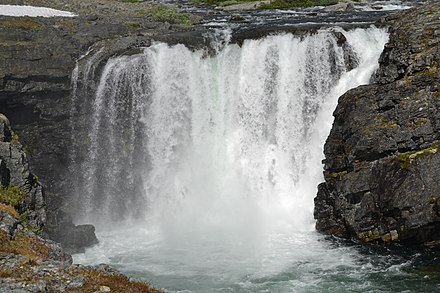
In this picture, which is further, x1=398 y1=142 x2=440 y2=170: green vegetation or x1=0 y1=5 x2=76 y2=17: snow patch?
x1=0 y1=5 x2=76 y2=17: snow patch

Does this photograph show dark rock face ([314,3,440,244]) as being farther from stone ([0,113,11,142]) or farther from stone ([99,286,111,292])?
stone ([0,113,11,142])

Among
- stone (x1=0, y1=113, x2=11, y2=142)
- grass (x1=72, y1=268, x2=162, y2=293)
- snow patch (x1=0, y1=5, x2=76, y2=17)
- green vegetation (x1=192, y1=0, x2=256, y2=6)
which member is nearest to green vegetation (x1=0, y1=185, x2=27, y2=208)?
stone (x1=0, y1=113, x2=11, y2=142)

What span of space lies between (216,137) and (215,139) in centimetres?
16

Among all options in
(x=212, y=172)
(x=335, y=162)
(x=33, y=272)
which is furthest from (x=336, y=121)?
(x=33, y=272)

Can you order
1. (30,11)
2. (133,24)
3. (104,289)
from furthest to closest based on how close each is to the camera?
(30,11) < (133,24) < (104,289)

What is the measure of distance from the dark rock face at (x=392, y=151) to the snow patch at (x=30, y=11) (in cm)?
3407

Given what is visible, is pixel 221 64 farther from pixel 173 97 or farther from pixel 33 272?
pixel 33 272

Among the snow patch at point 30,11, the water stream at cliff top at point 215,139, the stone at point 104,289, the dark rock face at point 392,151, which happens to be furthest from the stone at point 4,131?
the snow patch at point 30,11

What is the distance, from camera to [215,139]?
39.1m

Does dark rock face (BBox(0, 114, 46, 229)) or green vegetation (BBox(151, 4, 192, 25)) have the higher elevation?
green vegetation (BBox(151, 4, 192, 25))

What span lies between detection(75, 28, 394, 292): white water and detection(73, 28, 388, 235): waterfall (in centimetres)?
7

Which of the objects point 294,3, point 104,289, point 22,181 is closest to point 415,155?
point 104,289

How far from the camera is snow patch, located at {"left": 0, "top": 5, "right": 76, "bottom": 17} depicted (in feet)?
174

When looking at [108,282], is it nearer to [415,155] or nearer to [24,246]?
[24,246]
